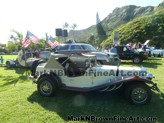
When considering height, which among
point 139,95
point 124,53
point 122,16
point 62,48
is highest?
point 122,16

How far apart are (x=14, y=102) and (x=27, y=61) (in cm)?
850

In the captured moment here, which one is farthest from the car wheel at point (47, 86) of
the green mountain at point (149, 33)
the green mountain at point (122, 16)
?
the green mountain at point (122, 16)

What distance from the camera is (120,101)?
7.22 meters

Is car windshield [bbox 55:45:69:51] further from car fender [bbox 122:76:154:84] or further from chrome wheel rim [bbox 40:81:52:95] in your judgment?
car fender [bbox 122:76:154:84]

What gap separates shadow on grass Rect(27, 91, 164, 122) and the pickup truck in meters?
11.3

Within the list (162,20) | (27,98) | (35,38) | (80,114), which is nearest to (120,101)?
(80,114)

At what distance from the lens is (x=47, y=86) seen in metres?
7.72

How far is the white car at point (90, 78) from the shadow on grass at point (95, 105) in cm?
31

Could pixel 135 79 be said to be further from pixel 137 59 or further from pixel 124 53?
pixel 124 53

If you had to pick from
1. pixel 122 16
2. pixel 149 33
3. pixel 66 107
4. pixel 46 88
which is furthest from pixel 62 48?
pixel 122 16

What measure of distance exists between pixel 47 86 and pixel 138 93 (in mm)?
3088

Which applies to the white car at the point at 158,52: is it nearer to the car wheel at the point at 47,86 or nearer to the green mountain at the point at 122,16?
the car wheel at the point at 47,86

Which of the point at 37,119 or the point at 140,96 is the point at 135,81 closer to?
the point at 140,96

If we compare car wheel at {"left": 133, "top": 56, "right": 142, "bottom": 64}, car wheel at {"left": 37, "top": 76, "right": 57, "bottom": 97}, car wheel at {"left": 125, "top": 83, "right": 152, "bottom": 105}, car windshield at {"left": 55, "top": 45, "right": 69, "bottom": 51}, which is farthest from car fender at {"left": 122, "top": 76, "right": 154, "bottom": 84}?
car wheel at {"left": 133, "top": 56, "right": 142, "bottom": 64}
